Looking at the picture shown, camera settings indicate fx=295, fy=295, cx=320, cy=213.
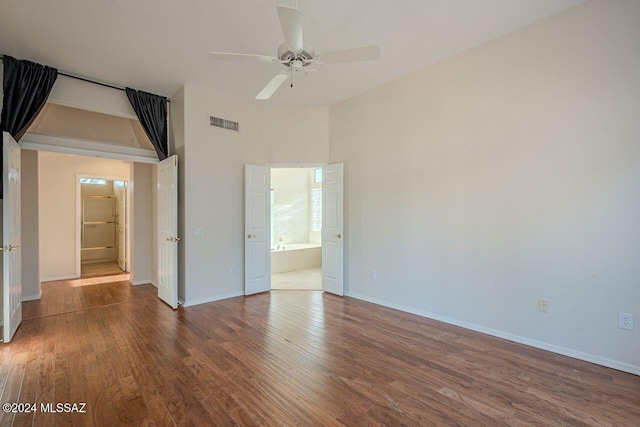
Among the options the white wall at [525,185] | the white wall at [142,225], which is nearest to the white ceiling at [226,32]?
the white wall at [525,185]

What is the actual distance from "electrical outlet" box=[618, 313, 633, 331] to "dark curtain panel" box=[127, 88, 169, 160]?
18.3 ft

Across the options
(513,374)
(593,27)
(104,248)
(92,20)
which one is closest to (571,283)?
(513,374)

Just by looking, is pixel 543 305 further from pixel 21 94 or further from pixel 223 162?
pixel 21 94

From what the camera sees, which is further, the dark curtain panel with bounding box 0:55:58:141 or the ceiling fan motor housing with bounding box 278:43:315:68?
the dark curtain panel with bounding box 0:55:58:141

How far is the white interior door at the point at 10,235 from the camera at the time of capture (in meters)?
2.93

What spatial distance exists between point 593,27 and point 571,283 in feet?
7.57

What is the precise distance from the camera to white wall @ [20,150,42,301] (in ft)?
14.6

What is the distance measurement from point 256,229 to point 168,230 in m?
1.31

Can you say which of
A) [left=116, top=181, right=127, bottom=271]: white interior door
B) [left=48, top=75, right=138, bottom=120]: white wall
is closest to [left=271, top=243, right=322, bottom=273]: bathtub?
[left=116, top=181, right=127, bottom=271]: white interior door

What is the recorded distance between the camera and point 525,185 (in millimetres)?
3000

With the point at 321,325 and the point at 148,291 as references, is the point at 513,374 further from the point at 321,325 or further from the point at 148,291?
the point at 148,291

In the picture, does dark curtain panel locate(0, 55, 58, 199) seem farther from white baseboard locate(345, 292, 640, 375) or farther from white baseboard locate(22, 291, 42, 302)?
white baseboard locate(345, 292, 640, 375)

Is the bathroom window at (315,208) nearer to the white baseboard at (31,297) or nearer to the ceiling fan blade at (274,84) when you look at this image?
the ceiling fan blade at (274,84)

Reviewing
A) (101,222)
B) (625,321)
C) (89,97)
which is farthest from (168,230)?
(101,222)
